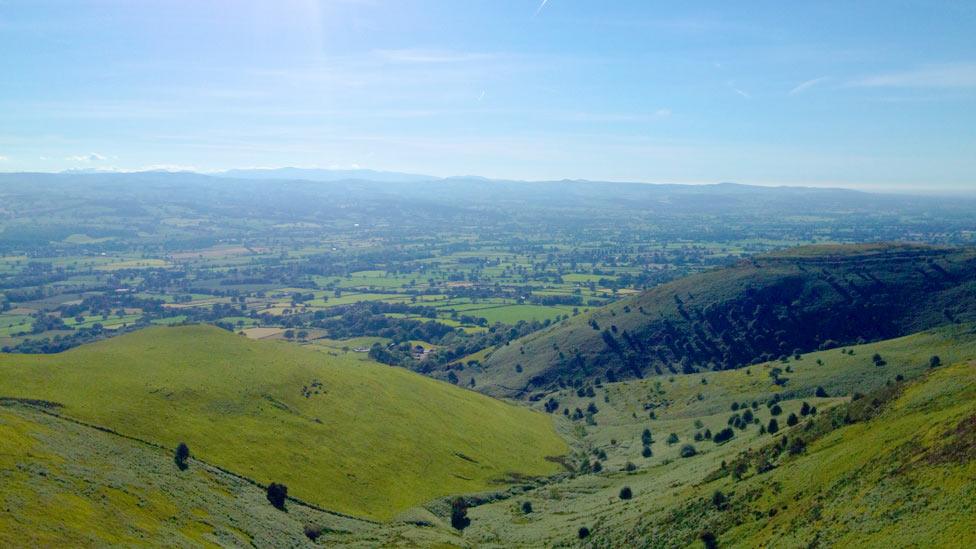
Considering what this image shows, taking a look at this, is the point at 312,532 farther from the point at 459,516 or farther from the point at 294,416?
the point at 294,416

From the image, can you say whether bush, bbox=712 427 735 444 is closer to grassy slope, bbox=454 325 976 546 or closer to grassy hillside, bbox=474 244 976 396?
grassy slope, bbox=454 325 976 546

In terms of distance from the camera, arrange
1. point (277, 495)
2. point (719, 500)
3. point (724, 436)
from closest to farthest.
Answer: point (719, 500) < point (277, 495) < point (724, 436)

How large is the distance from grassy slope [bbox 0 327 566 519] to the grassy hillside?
43.3 meters

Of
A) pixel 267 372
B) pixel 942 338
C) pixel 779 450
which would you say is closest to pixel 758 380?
pixel 942 338

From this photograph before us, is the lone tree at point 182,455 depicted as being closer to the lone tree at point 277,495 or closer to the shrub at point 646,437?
the lone tree at point 277,495

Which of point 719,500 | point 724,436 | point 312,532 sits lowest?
point 724,436

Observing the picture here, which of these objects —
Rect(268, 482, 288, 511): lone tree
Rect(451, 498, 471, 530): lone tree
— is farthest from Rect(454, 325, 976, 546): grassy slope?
Rect(268, 482, 288, 511): lone tree

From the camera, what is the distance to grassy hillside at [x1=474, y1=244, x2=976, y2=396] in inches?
6521

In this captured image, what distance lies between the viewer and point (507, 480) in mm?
96375

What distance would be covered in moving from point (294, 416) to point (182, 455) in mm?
24119

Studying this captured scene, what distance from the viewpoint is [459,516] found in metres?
79.6

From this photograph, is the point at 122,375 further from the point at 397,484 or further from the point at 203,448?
the point at 397,484

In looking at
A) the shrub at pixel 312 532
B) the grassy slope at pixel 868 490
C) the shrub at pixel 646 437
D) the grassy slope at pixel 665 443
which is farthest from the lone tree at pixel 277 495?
the shrub at pixel 646 437

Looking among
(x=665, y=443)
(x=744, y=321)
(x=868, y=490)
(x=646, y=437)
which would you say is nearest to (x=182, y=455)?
(x=868, y=490)
